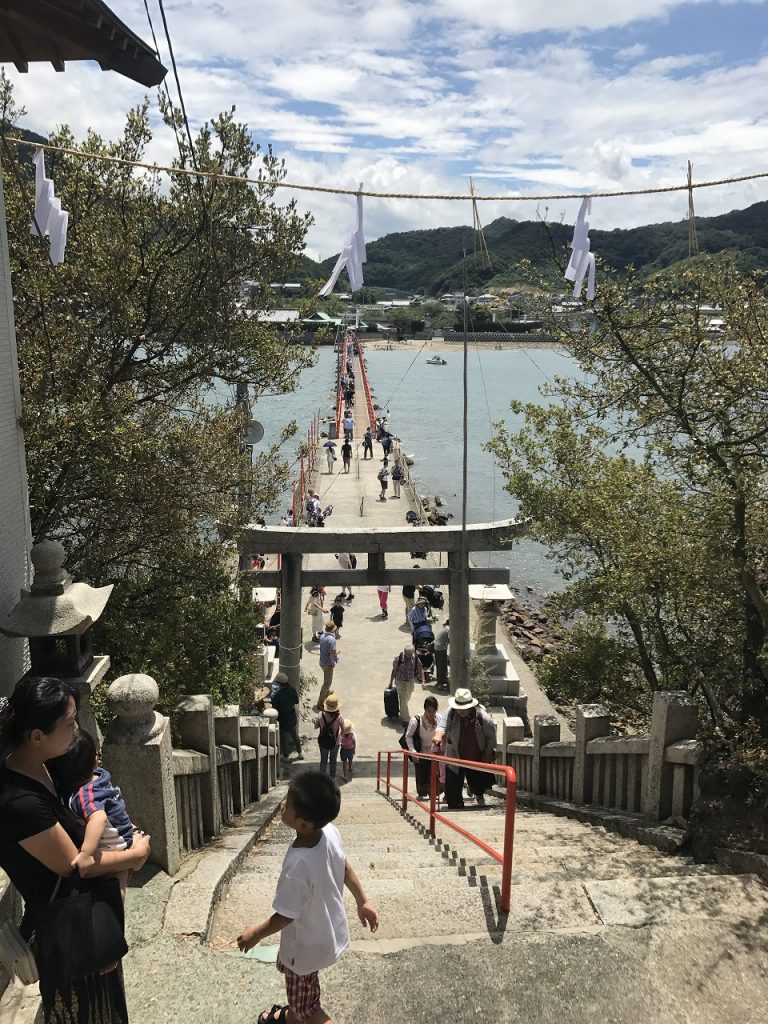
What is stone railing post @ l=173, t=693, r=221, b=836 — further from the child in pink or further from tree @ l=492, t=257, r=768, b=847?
the child in pink

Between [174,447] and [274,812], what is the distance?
11.9 feet

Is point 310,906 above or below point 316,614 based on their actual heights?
above

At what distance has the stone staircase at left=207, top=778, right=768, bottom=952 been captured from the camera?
4078mm

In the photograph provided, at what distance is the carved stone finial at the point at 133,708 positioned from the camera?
13.9ft

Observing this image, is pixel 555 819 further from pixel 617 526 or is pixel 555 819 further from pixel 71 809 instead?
pixel 71 809

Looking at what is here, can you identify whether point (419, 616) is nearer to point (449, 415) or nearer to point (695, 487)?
point (695, 487)

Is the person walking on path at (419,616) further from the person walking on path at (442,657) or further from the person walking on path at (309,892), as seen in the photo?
the person walking on path at (309,892)

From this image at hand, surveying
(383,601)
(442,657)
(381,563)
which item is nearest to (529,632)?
(383,601)

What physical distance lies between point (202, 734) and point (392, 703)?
833 cm

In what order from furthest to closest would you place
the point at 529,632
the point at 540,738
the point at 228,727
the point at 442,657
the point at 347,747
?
1. the point at 529,632
2. the point at 442,657
3. the point at 347,747
4. the point at 540,738
5. the point at 228,727

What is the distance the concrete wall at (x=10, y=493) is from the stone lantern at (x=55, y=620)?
2.80ft

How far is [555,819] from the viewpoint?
7035 mm

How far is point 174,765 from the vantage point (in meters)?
4.87

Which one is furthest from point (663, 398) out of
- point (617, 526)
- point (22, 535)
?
point (22, 535)
